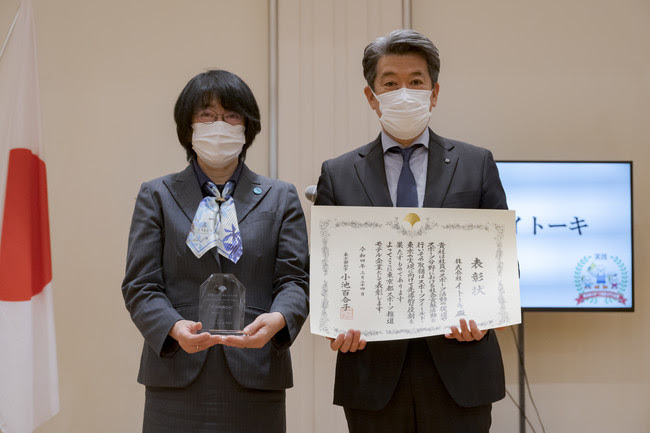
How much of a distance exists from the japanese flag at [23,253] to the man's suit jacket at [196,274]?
27.8 inches

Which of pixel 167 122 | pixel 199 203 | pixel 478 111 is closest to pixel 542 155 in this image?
pixel 478 111

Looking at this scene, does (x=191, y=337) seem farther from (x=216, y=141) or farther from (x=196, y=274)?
(x=216, y=141)

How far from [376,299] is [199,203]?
562 millimetres

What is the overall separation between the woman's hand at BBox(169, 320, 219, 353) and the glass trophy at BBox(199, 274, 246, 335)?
0.04m

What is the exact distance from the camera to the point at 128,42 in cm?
334

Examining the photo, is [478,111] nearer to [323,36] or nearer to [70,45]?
[323,36]

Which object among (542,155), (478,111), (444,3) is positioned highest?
(444,3)

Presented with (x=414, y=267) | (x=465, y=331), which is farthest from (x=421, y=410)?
(x=414, y=267)

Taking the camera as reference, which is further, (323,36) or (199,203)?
(323,36)

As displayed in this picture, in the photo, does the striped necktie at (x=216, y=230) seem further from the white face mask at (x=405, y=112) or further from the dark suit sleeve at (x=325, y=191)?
the white face mask at (x=405, y=112)

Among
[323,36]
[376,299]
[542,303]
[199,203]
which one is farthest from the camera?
[323,36]

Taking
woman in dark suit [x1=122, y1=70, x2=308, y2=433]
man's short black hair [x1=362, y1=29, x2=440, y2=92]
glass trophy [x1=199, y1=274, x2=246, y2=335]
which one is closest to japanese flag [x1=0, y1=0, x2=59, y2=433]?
woman in dark suit [x1=122, y1=70, x2=308, y2=433]

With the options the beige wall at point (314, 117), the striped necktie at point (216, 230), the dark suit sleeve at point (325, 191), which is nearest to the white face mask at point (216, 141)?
the striped necktie at point (216, 230)

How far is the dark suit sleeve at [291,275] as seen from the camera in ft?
5.46
